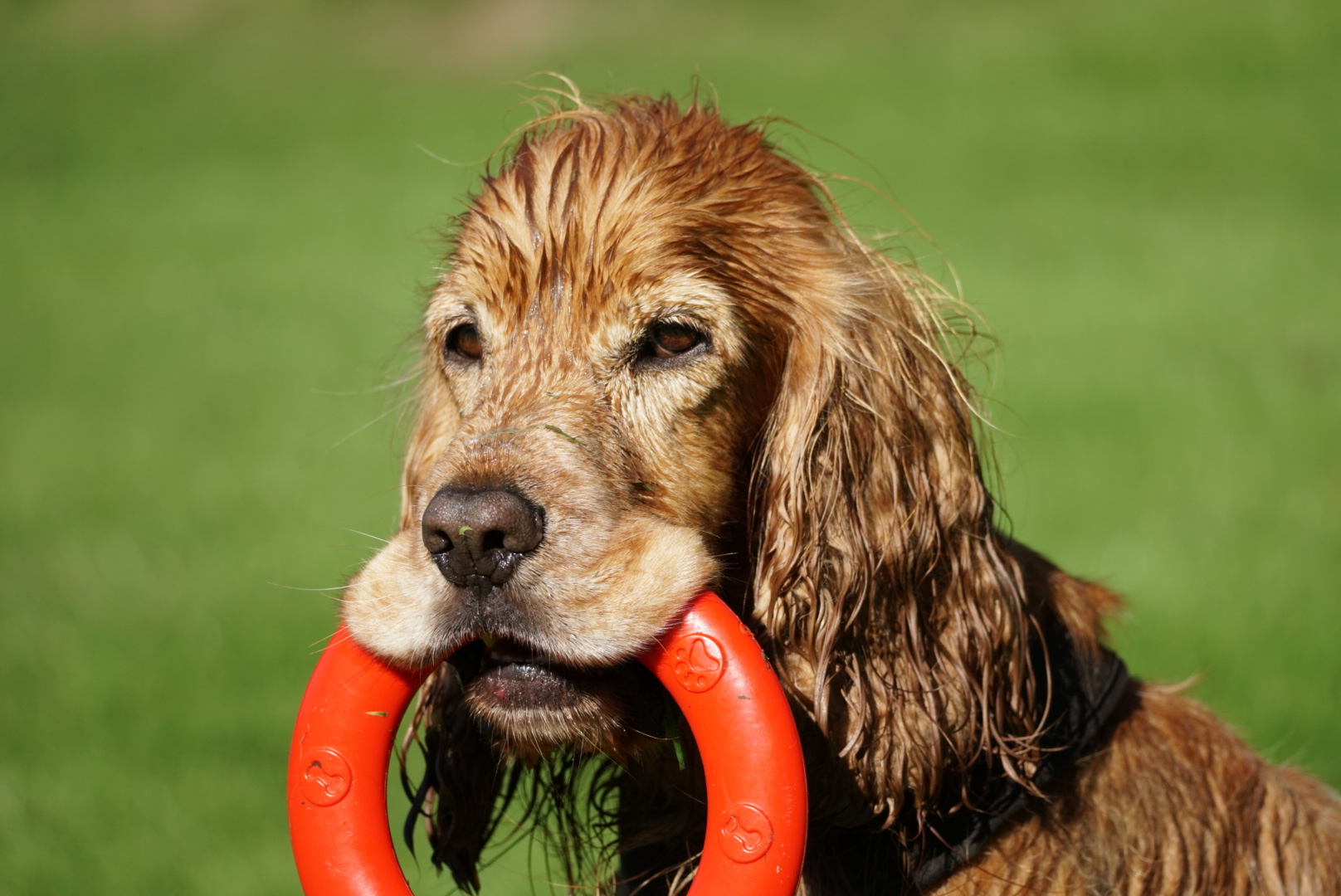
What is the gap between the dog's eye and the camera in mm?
3416

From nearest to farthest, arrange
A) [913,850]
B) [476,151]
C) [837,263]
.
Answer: [913,850]
[837,263]
[476,151]

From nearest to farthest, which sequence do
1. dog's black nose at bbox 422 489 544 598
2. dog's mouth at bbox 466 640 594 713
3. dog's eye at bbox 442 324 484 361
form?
dog's black nose at bbox 422 489 544 598, dog's mouth at bbox 466 640 594 713, dog's eye at bbox 442 324 484 361

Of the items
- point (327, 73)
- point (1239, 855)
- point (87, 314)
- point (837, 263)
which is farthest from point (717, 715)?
point (327, 73)

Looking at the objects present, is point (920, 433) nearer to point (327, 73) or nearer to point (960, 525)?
point (960, 525)

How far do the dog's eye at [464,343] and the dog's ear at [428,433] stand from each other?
9 cm

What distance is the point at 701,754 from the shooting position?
2.84 meters

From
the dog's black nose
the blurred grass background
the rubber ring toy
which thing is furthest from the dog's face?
the blurred grass background

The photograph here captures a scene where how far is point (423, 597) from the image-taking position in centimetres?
281

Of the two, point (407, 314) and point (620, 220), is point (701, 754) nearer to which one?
point (620, 220)

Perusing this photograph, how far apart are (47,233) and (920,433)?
1754 centimetres

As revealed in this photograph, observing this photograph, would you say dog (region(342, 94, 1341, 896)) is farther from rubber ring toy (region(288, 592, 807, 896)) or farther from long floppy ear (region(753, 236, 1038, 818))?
rubber ring toy (region(288, 592, 807, 896))

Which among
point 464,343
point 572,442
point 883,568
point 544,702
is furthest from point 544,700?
point 464,343

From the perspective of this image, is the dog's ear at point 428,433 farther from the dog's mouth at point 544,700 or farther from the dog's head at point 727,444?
the dog's mouth at point 544,700

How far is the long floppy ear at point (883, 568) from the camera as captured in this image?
10.2ft
